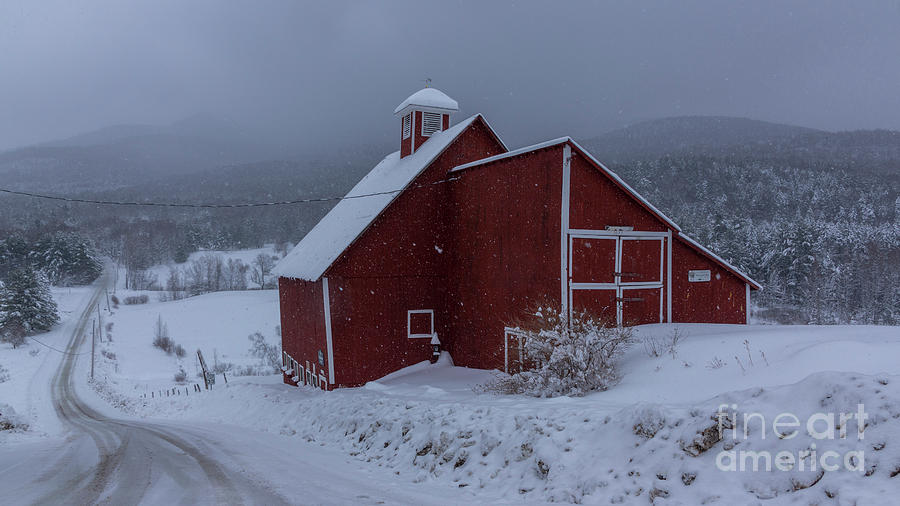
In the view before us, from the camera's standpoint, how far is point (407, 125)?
2297cm

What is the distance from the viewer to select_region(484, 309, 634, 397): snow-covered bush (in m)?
9.59

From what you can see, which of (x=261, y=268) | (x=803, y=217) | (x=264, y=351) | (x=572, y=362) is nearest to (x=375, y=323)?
(x=572, y=362)

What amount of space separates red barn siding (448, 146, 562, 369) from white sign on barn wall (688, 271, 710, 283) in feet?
14.5

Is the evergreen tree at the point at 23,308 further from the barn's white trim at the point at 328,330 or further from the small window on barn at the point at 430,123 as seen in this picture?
the small window on barn at the point at 430,123

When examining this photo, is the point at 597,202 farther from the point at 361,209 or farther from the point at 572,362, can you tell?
the point at 361,209

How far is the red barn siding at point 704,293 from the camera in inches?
586

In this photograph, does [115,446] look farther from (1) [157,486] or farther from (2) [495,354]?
(2) [495,354]

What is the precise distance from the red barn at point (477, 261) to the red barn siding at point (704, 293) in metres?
0.04

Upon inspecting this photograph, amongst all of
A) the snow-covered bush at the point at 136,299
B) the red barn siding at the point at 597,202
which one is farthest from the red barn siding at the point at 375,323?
the snow-covered bush at the point at 136,299

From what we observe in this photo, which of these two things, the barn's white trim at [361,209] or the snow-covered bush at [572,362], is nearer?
the snow-covered bush at [572,362]

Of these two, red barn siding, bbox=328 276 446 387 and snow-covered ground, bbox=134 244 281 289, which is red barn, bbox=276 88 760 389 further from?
snow-covered ground, bbox=134 244 281 289

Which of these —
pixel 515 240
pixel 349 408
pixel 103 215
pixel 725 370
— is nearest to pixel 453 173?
pixel 515 240

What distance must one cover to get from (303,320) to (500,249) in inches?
368

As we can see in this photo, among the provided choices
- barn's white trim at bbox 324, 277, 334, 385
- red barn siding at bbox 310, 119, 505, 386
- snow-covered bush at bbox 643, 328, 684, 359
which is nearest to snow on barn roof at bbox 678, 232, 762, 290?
snow-covered bush at bbox 643, 328, 684, 359
